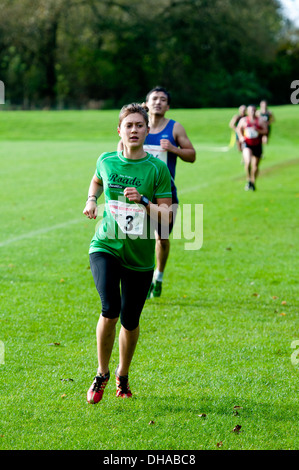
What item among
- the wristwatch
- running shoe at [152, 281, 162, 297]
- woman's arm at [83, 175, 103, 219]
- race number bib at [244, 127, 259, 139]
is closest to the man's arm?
running shoe at [152, 281, 162, 297]

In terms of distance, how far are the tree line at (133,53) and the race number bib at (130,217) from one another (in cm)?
6354

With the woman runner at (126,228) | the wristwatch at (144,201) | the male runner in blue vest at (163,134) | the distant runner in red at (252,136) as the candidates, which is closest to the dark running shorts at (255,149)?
the distant runner in red at (252,136)

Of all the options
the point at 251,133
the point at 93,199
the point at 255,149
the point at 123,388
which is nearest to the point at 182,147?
the point at 93,199

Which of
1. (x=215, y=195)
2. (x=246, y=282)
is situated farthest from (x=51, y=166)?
(x=246, y=282)

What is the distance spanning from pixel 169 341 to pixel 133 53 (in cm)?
6600

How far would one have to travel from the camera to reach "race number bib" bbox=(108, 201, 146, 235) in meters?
4.79

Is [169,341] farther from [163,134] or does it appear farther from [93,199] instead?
[163,134]

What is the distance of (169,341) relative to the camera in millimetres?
6340

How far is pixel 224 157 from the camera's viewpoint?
28.2m

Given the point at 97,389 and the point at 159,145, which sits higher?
the point at 159,145

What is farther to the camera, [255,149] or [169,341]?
[255,149]

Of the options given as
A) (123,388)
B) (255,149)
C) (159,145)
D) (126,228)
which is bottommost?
(123,388)
